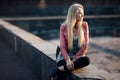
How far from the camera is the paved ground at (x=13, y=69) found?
19.0ft

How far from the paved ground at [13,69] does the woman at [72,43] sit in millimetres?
2027

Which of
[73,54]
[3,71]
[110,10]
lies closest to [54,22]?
[110,10]

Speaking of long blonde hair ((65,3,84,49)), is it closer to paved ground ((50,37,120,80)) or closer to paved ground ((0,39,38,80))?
paved ground ((0,39,38,80))

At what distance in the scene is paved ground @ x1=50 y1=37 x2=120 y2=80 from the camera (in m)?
10.4

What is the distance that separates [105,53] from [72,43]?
9.71m

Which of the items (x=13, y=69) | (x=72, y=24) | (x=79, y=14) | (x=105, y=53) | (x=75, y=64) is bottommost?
(x=105, y=53)

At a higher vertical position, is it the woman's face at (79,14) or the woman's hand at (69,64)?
the woman's face at (79,14)

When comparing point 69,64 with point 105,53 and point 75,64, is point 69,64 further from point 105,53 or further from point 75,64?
point 105,53

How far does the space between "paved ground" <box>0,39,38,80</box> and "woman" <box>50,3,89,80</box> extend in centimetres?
203

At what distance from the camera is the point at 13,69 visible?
6.37 metres

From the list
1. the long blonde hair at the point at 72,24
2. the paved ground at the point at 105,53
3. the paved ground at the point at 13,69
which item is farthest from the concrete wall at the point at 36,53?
the paved ground at the point at 105,53

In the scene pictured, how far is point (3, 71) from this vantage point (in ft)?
20.3

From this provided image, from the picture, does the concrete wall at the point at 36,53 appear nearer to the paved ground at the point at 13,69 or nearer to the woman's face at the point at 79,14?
the paved ground at the point at 13,69

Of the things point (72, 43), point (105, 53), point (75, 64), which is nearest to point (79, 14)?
point (72, 43)
